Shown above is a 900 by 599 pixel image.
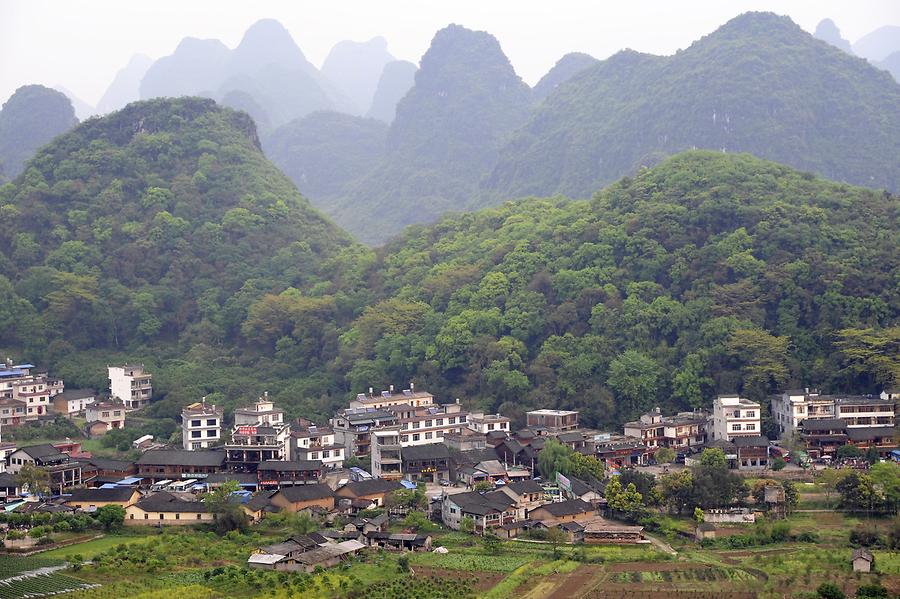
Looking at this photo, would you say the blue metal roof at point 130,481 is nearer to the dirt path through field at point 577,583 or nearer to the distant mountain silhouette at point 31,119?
the dirt path through field at point 577,583

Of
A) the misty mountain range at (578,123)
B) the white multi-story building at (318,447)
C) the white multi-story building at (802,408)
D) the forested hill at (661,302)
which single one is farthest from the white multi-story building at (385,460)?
the misty mountain range at (578,123)

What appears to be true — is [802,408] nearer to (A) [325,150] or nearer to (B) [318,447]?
(B) [318,447]

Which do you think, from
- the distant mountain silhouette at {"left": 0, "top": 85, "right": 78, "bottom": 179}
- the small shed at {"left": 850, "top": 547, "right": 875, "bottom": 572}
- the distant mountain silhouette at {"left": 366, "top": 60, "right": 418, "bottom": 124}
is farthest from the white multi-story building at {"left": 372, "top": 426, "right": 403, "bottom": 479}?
the distant mountain silhouette at {"left": 366, "top": 60, "right": 418, "bottom": 124}

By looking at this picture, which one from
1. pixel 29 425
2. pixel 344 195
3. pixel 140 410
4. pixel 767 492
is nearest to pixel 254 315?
pixel 140 410

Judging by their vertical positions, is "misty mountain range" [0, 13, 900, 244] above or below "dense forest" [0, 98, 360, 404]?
above

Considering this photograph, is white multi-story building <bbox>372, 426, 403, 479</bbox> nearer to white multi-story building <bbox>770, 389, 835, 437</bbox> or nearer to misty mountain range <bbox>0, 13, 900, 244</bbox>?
white multi-story building <bbox>770, 389, 835, 437</bbox>

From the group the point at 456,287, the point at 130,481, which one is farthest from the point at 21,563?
the point at 456,287

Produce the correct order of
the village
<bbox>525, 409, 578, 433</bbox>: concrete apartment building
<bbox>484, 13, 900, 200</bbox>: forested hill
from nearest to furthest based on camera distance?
the village, <bbox>525, 409, 578, 433</bbox>: concrete apartment building, <bbox>484, 13, 900, 200</bbox>: forested hill
